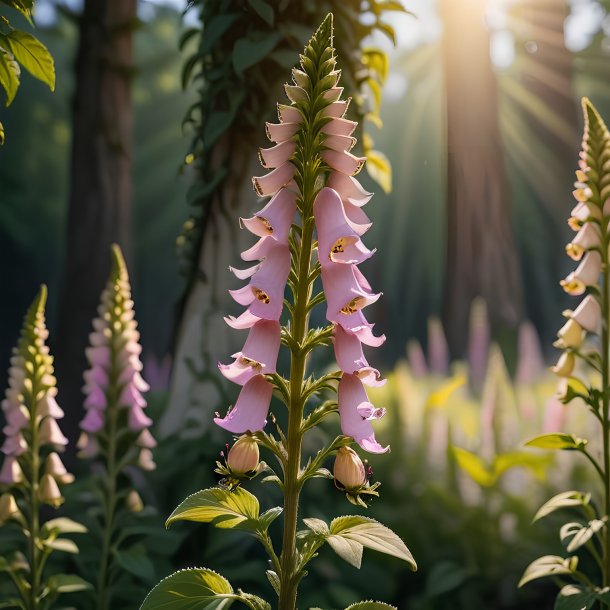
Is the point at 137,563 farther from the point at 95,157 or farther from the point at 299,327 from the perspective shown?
the point at 95,157

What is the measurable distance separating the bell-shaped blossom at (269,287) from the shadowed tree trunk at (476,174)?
7031 millimetres

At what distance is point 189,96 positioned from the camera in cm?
1858

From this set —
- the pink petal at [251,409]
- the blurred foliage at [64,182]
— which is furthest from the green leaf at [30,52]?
the blurred foliage at [64,182]

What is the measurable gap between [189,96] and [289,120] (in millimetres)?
17490

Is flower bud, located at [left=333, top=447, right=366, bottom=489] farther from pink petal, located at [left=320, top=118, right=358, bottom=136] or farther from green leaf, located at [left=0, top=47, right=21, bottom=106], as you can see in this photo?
green leaf, located at [left=0, top=47, right=21, bottom=106]

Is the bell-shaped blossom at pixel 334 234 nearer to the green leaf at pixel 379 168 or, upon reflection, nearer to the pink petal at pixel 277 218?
the pink petal at pixel 277 218

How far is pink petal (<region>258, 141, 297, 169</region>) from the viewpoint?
1.90 metres

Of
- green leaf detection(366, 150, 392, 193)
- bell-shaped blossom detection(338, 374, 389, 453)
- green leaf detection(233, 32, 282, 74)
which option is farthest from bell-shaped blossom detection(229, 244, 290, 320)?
green leaf detection(366, 150, 392, 193)

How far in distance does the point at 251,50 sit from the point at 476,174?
5.26 meters

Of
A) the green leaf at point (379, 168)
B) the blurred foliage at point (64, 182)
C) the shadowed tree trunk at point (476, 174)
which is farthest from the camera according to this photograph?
the blurred foliage at point (64, 182)

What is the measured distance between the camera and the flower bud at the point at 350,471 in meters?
1.93

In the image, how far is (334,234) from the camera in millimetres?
1853

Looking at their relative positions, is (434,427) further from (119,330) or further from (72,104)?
(72,104)

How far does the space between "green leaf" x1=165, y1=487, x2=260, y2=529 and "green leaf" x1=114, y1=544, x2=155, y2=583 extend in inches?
58.3
